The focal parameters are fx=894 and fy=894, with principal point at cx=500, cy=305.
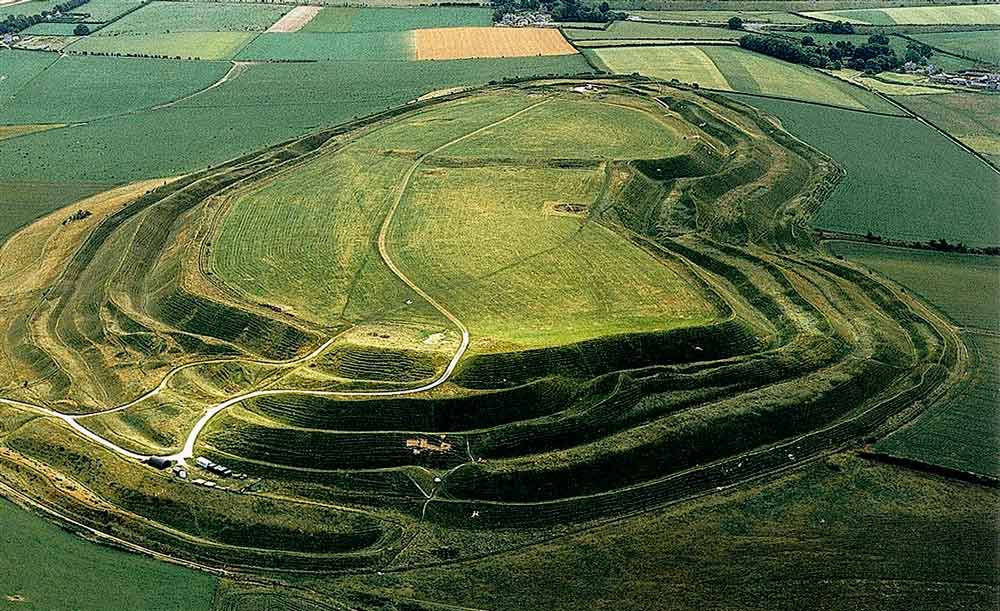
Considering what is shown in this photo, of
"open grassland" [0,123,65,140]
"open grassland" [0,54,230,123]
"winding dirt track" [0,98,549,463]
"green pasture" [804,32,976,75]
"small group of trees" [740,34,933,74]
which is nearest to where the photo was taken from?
"winding dirt track" [0,98,549,463]

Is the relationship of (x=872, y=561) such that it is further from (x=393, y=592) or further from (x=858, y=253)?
(x=858, y=253)

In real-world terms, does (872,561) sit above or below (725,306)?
below

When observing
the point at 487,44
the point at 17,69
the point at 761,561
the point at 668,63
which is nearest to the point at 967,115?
the point at 668,63

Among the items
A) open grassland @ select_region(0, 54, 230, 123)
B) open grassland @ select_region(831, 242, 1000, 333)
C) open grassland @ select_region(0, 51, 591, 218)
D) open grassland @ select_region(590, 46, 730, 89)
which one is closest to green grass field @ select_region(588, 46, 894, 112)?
open grassland @ select_region(590, 46, 730, 89)

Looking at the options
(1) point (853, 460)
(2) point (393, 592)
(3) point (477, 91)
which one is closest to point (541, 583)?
(2) point (393, 592)

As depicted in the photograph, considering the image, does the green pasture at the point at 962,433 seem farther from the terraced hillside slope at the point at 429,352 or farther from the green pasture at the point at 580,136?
the green pasture at the point at 580,136

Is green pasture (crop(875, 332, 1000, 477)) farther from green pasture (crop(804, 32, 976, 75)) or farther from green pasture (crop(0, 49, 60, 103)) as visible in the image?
green pasture (crop(0, 49, 60, 103))
